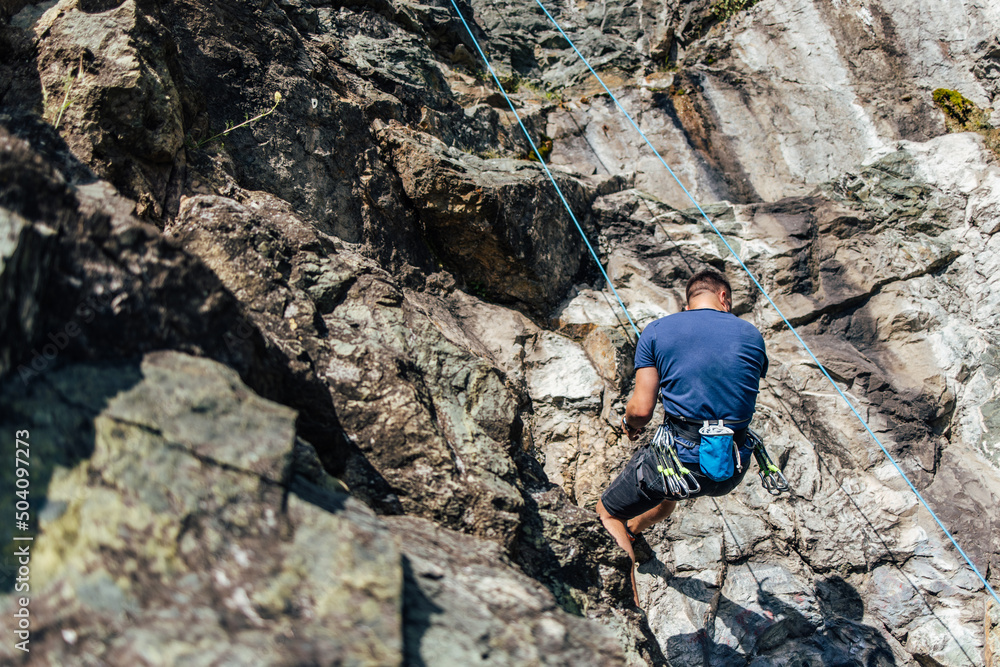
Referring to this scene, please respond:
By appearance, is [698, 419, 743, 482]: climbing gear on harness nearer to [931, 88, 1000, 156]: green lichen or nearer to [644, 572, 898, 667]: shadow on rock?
[644, 572, 898, 667]: shadow on rock

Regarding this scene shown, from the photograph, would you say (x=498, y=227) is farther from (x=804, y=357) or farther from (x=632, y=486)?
(x=804, y=357)

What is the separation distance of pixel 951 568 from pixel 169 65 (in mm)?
A: 7905

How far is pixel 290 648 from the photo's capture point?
1.90 m

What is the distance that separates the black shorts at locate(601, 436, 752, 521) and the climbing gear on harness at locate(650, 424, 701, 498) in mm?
42

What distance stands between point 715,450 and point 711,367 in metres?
0.57

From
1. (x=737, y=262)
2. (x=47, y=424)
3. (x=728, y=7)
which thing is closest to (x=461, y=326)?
(x=737, y=262)

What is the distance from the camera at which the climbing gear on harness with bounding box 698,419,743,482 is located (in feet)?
12.8

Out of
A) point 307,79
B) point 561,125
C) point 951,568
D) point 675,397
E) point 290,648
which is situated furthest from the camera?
point 561,125

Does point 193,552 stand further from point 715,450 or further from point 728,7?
point 728,7

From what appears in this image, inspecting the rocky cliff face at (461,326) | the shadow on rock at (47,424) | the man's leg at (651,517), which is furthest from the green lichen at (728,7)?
the shadow on rock at (47,424)

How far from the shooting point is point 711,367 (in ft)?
12.8

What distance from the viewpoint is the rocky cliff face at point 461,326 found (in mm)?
2150

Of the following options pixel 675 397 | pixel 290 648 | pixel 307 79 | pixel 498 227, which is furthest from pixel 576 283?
pixel 290 648

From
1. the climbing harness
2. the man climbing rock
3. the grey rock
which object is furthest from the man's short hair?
the grey rock
